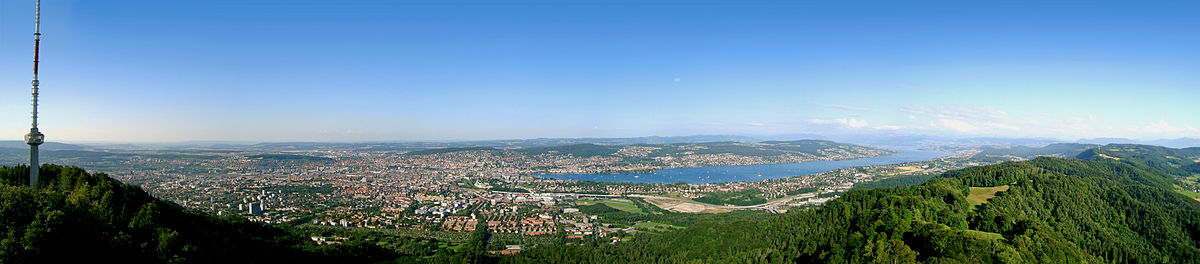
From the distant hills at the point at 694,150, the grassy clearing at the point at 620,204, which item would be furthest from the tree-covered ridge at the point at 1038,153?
the grassy clearing at the point at 620,204

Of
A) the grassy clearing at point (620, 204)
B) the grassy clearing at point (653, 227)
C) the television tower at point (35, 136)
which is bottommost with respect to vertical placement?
the grassy clearing at point (653, 227)

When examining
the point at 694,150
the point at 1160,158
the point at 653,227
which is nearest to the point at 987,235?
the point at 653,227

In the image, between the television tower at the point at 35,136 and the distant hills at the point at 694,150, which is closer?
the television tower at the point at 35,136

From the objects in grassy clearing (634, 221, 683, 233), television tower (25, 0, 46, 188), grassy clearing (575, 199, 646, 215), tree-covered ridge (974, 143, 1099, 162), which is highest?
television tower (25, 0, 46, 188)

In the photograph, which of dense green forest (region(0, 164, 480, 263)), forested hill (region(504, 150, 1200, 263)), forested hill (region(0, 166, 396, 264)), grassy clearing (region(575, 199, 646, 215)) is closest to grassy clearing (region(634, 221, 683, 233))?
forested hill (region(504, 150, 1200, 263))

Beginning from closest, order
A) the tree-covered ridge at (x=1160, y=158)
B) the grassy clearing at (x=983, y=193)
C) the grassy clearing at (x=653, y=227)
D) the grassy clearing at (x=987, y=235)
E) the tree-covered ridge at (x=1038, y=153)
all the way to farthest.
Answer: the grassy clearing at (x=987, y=235)
the grassy clearing at (x=983, y=193)
the grassy clearing at (x=653, y=227)
the tree-covered ridge at (x=1160, y=158)
the tree-covered ridge at (x=1038, y=153)

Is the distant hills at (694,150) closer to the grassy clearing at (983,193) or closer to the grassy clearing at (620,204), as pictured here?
the grassy clearing at (620,204)

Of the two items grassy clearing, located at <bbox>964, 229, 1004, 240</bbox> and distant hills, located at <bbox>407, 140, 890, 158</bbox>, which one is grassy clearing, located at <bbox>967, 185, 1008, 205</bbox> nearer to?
grassy clearing, located at <bbox>964, 229, 1004, 240</bbox>

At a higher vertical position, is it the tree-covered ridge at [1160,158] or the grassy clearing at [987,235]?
the tree-covered ridge at [1160,158]
